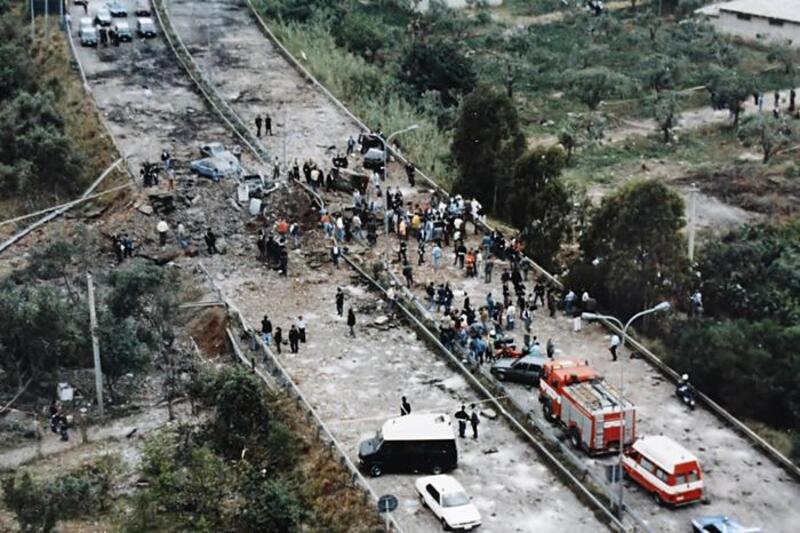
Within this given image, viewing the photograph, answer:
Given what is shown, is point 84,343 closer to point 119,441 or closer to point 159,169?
point 119,441

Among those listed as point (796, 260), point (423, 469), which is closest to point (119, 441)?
point (423, 469)

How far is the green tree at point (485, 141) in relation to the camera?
203ft

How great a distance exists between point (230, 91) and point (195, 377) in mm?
34649

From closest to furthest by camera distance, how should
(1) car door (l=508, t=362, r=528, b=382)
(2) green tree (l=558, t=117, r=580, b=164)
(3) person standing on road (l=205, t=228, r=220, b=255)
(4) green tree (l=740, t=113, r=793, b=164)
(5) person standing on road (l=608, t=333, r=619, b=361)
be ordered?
1. (1) car door (l=508, t=362, r=528, b=382)
2. (5) person standing on road (l=608, t=333, r=619, b=361)
3. (3) person standing on road (l=205, t=228, r=220, b=255)
4. (4) green tree (l=740, t=113, r=793, b=164)
5. (2) green tree (l=558, t=117, r=580, b=164)

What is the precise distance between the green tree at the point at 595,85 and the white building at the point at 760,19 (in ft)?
57.4

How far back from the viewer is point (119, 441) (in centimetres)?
4378

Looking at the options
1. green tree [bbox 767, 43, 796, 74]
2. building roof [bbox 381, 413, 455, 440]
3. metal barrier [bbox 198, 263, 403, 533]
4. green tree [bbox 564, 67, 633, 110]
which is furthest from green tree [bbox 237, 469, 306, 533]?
green tree [bbox 767, 43, 796, 74]

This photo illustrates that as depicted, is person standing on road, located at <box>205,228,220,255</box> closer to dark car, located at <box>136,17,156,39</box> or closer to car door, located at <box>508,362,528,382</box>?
car door, located at <box>508,362,528,382</box>

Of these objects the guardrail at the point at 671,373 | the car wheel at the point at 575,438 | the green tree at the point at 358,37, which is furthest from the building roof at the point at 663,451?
the green tree at the point at 358,37

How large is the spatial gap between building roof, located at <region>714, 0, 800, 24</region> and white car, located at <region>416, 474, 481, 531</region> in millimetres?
72778

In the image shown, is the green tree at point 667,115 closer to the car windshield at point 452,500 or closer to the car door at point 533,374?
the car door at point 533,374

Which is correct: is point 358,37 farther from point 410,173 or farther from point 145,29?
point 410,173

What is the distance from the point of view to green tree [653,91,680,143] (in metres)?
79.6

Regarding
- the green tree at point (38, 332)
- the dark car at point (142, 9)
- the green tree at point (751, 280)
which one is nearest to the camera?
the green tree at point (38, 332)
